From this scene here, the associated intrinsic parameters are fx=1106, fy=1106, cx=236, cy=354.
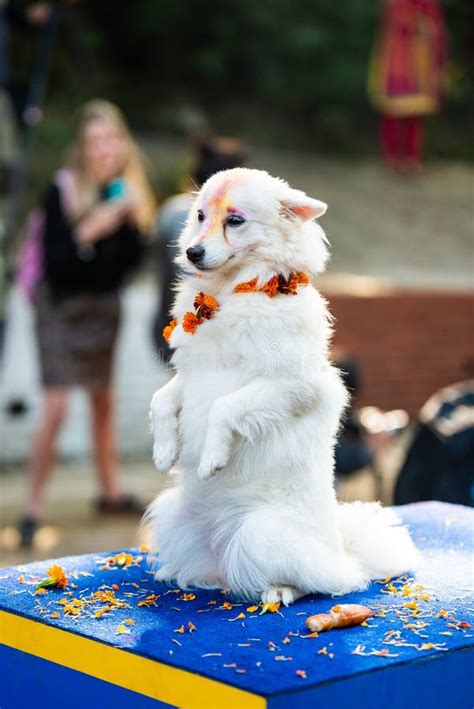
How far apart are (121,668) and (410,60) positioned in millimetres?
13129

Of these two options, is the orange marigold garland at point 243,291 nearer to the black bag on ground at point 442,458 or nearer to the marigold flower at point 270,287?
the marigold flower at point 270,287

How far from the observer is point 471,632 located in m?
2.10

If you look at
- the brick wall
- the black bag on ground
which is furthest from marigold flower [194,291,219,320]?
the brick wall

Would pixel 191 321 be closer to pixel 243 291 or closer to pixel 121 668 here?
pixel 243 291

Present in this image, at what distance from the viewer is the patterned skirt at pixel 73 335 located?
5.27 m

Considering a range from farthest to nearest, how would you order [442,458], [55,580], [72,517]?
[72,517] → [442,458] → [55,580]

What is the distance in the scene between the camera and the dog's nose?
214 centimetres

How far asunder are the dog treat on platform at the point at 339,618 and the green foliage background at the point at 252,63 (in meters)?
16.6

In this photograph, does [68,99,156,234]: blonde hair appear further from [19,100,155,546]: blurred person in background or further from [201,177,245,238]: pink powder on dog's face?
[201,177,245,238]: pink powder on dog's face

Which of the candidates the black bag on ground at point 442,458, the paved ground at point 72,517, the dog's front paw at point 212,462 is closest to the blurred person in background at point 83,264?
the paved ground at point 72,517

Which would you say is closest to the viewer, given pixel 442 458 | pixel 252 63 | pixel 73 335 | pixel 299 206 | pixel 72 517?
pixel 299 206

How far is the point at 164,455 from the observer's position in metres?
2.24

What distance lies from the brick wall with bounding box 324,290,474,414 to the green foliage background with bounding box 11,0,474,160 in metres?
10.1

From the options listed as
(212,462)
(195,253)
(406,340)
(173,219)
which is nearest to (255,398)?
(212,462)
